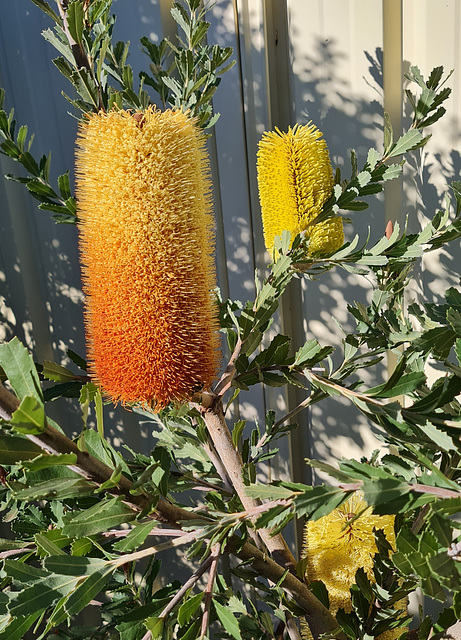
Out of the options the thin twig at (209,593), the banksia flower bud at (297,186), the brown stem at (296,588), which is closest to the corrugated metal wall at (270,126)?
the banksia flower bud at (297,186)

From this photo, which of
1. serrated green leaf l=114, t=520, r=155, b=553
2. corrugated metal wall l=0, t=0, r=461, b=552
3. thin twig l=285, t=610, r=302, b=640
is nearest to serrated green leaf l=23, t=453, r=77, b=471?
serrated green leaf l=114, t=520, r=155, b=553

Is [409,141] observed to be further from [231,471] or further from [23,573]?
[23,573]

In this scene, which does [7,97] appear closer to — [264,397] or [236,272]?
[236,272]

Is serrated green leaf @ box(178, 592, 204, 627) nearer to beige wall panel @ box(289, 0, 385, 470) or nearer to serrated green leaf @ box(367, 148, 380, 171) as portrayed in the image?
serrated green leaf @ box(367, 148, 380, 171)

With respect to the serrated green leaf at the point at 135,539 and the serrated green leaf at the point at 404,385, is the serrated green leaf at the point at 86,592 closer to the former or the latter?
the serrated green leaf at the point at 135,539

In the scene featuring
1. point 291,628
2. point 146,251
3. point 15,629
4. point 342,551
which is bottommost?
point 291,628

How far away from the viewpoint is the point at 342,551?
62 cm

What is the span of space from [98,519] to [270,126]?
34.9 inches

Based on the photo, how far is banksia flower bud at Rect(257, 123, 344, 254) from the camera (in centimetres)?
54

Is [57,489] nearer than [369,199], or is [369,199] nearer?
[57,489]

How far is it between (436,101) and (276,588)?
1.71 feet

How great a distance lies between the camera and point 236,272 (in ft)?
3.96

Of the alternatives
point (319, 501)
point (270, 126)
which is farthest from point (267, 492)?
point (270, 126)

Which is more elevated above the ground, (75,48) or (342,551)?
(75,48)
